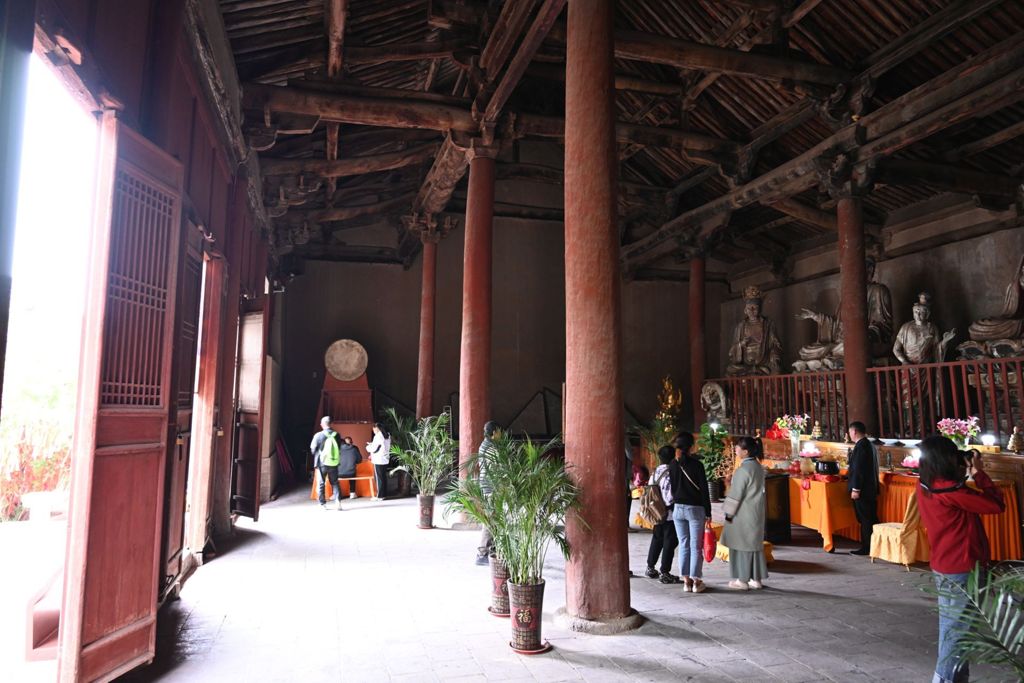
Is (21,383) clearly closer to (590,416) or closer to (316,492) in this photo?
(316,492)

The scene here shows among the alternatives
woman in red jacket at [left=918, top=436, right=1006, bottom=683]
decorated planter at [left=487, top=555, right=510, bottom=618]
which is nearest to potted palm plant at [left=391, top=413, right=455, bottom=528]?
decorated planter at [left=487, top=555, right=510, bottom=618]

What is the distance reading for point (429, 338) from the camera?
12930 mm

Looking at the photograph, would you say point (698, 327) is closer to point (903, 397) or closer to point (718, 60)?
point (903, 397)

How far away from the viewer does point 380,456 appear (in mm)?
10812

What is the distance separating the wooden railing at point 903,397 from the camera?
8039 millimetres

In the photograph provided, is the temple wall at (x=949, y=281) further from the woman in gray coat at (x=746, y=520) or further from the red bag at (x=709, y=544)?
the woman in gray coat at (x=746, y=520)

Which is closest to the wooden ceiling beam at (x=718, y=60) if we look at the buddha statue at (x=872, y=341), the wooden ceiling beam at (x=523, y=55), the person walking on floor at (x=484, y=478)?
the wooden ceiling beam at (x=523, y=55)

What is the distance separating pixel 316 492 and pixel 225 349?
4458 mm

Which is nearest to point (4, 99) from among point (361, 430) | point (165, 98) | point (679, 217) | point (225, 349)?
point (165, 98)

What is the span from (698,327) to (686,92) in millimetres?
5103

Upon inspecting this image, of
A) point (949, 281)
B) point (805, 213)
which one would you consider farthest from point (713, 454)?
point (949, 281)

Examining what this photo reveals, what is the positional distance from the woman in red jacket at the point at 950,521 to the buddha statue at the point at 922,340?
7.73m

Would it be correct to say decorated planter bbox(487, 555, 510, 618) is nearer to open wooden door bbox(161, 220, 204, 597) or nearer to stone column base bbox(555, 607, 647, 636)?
stone column base bbox(555, 607, 647, 636)

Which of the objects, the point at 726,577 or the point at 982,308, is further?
the point at 982,308
